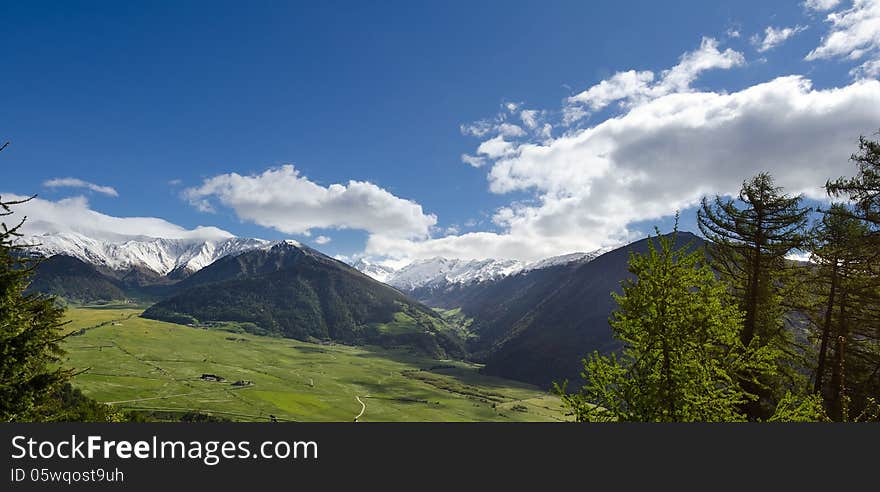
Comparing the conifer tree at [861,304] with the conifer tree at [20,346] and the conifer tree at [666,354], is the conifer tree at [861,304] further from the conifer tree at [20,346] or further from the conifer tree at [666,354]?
the conifer tree at [20,346]

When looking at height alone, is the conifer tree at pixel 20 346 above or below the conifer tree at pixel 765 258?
below

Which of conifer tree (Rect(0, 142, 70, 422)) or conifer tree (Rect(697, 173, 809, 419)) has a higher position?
conifer tree (Rect(697, 173, 809, 419))

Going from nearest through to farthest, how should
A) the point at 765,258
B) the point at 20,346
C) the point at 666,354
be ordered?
the point at 666,354 < the point at 20,346 < the point at 765,258

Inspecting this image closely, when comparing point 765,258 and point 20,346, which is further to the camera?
point 765,258

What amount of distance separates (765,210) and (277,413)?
604 feet

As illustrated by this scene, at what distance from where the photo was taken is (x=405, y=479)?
8.23 m

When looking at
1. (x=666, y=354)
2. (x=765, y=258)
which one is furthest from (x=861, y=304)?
(x=666, y=354)

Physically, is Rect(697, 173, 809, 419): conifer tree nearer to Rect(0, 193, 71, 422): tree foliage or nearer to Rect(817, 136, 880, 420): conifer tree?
Rect(817, 136, 880, 420): conifer tree

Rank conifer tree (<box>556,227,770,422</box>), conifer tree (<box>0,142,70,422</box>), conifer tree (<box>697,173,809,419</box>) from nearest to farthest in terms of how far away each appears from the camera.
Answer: conifer tree (<box>556,227,770,422</box>), conifer tree (<box>0,142,70,422</box>), conifer tree (<box>697,173,809,419</box>)

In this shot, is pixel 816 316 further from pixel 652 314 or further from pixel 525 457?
pixel 525 457

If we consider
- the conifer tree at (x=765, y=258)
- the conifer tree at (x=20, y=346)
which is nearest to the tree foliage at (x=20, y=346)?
the conifer tree at (x=20, y=346)

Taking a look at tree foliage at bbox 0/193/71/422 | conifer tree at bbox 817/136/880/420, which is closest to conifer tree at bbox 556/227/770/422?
conifer tree at bbox 817/136/880/420

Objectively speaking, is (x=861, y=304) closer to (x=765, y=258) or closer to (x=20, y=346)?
(x=765, y=258)

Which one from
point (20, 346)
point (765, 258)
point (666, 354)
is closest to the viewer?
point (666, 354)
